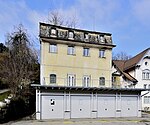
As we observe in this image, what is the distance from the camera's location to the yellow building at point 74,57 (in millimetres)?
28469

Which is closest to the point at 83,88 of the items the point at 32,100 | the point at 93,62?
the point at 93,62

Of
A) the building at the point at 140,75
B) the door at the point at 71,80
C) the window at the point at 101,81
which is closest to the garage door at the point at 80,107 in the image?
the door at the point at 71,80

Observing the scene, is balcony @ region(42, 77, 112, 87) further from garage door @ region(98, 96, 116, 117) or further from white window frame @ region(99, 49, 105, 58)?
white window frame @ region(99, 49, 105, 58)

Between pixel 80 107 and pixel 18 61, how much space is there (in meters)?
13.7

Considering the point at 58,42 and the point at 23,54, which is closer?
the point at 58,42

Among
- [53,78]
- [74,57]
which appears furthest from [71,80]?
[74,57]

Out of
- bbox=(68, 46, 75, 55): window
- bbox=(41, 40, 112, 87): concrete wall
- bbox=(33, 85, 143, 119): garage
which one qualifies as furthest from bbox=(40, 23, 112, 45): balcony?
bbox=(33, 85, 143, 119): garage

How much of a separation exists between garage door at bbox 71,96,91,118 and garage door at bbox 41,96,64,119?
147cm

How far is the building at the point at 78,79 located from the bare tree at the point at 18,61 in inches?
268

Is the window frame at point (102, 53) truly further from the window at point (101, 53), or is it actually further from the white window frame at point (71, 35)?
the white window frame at point (71, 35)

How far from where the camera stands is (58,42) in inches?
1146

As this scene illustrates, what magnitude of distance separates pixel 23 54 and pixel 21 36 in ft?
20.7

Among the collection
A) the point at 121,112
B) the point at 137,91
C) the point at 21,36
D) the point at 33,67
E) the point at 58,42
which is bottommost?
the point at 121,112

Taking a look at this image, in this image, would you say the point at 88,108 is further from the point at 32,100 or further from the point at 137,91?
the point at 32,100
